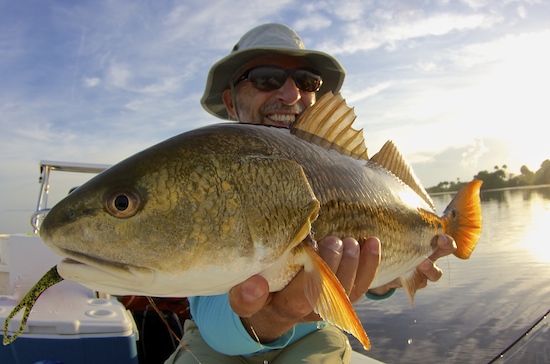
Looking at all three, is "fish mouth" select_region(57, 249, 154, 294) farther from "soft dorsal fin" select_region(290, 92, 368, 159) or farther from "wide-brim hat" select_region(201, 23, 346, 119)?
"wide-brim hat" select_region(201, 23, 346, 119)

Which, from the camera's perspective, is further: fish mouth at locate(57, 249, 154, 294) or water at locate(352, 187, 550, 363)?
water at locate(352, 187, 550, 363)

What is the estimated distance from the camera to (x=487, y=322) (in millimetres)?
7359

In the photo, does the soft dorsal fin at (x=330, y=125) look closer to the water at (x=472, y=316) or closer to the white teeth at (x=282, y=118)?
the white teeth at (x=282, y=118)

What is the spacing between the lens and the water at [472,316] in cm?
614

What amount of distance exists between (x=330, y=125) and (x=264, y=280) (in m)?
1.05

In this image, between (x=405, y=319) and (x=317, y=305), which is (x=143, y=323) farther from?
(x=405, y=319)

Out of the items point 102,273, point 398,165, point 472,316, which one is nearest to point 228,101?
point 398,165

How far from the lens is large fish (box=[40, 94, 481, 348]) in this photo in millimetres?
1428

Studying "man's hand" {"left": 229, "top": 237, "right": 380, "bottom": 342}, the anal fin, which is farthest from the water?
"man's hand" {"left": 229, "top": 237, "right": 380, "bottom": 342}

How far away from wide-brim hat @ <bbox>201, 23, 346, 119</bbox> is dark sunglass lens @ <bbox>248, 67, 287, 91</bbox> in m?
0.18

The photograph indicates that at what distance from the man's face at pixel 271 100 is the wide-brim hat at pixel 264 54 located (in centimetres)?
12

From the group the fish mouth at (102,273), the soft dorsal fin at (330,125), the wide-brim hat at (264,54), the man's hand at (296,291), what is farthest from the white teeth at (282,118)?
the fish mouth at (102,273)

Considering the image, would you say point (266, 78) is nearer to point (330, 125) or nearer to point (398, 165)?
point (398, 165)

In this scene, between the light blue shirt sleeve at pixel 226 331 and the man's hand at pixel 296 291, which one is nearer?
the man's hand at pixel 296 291
